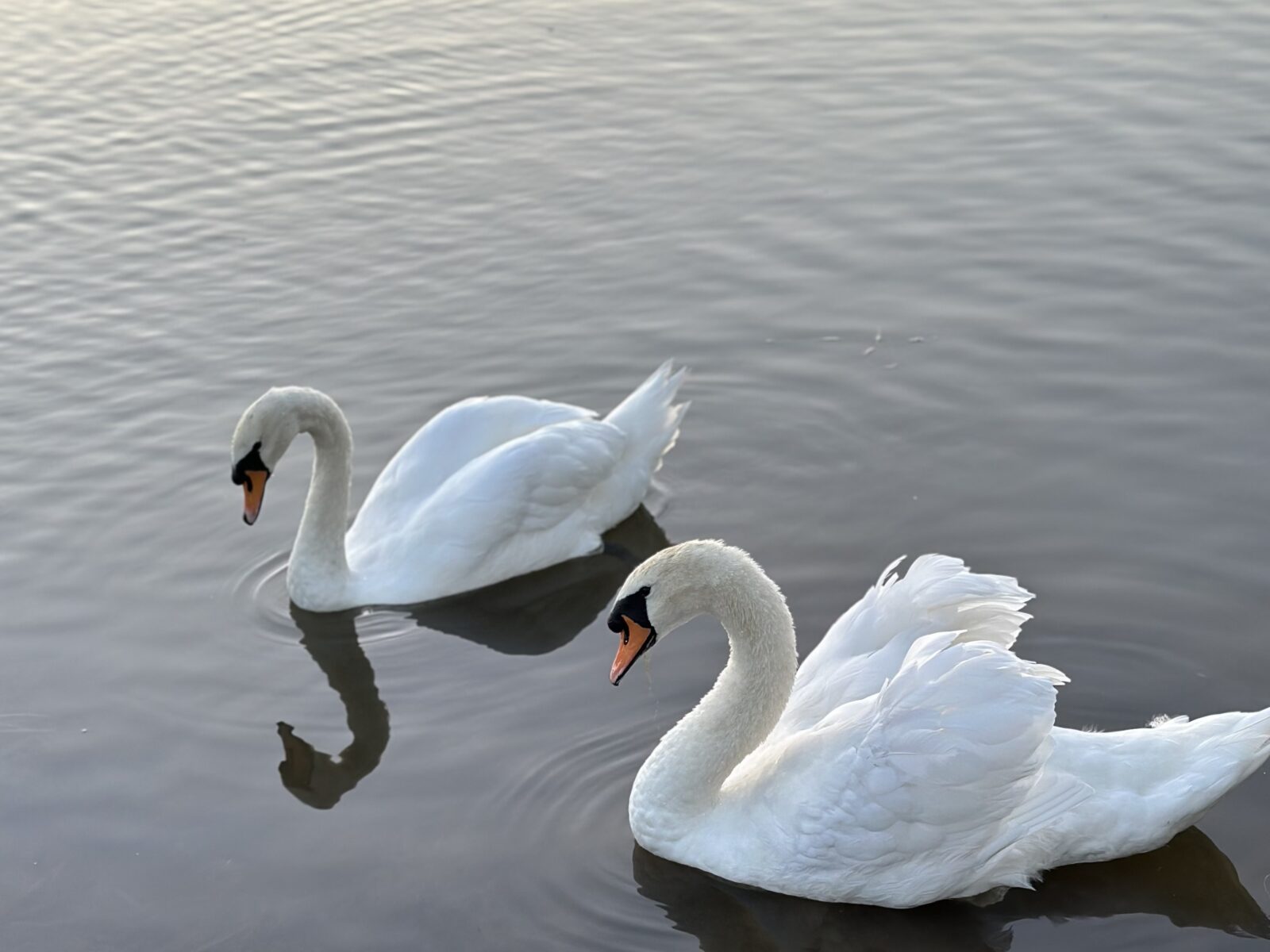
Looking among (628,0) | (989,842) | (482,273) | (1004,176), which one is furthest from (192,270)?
(989,842)

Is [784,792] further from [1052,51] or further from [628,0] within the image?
[628,0]

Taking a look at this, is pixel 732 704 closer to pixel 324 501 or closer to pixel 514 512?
pixel 514 512

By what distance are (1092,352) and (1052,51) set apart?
595cm

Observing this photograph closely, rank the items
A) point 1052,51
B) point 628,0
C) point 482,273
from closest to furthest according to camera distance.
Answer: point 482,273
point 1052,51
point 628,0

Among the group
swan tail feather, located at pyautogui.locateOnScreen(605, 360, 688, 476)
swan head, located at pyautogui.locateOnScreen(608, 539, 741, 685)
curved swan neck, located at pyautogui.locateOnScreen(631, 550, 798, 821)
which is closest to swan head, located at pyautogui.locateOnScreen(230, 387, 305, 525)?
swan tail feather, located at pyautogui.locateOnScreen(605, 360, 688, 476)

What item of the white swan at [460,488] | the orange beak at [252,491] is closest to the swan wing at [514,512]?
the white swan at [460,488]

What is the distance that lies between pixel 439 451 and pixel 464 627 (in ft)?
3.76

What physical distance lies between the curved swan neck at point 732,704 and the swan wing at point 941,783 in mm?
409

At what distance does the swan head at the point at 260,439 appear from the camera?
28.5 feet

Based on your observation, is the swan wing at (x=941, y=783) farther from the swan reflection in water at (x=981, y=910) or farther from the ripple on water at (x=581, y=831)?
the ripple on water at (x=581, y=831)

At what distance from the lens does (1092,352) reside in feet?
33.6

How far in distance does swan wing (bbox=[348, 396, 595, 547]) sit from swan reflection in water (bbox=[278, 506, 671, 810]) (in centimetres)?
65

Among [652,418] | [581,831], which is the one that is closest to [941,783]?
[581,831]

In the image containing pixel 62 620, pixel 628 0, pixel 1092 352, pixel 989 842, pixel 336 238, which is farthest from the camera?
pixel 628 0
